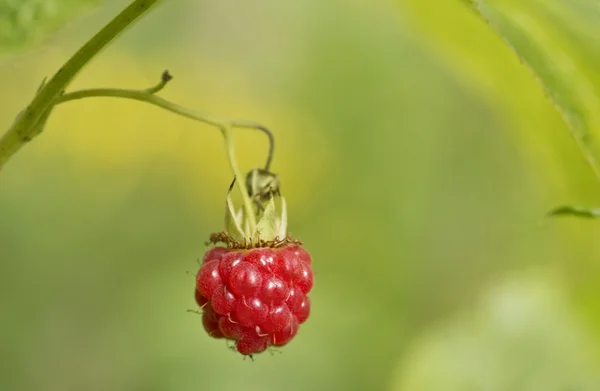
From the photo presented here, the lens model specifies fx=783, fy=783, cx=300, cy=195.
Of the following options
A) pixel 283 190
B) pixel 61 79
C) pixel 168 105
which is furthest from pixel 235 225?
pixel 283 190

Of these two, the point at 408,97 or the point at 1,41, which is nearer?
the point at 1,41

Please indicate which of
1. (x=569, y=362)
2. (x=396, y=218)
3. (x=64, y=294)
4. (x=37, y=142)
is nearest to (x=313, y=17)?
(x=396, y=218)

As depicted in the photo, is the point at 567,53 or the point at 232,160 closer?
the point at 567,53

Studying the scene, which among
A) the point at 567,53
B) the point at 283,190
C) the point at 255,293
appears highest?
the point at 283,190

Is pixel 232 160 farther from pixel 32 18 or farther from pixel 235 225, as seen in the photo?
pixel 32 18

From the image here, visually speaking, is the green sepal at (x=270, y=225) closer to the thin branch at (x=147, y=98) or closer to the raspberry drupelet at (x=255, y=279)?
the raspberry drupelet at (x=255, y=279)

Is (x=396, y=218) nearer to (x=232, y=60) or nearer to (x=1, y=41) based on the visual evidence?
(x=232, y=60)
